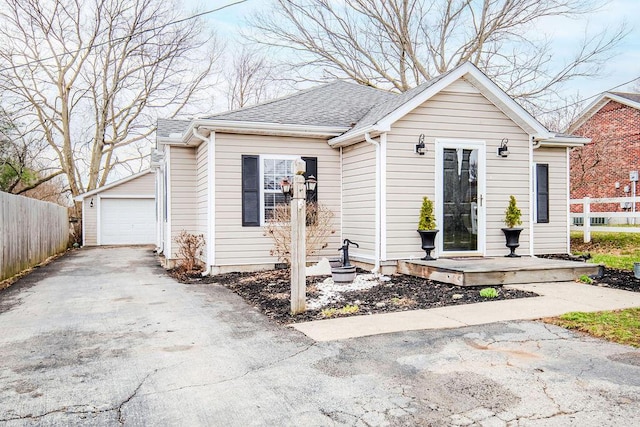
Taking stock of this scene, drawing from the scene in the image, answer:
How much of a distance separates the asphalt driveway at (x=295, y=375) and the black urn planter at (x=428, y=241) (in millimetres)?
3632

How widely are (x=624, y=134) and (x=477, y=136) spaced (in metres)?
14.3

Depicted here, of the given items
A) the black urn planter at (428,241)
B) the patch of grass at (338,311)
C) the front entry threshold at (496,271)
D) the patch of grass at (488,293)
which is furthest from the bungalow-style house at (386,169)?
the patch of grass at (338,311)

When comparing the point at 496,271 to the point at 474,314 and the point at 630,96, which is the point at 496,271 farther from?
the point at 630,96

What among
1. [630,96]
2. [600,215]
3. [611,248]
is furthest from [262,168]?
[630,96]

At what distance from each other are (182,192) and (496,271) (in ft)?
24.5

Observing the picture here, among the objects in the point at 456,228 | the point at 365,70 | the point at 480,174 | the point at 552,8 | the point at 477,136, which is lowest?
the point at 456,228

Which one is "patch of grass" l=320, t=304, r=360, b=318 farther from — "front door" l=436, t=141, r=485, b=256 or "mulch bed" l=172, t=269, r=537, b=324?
"front door" l=436, t=141, r=485, b=256

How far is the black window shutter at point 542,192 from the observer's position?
11797 mm

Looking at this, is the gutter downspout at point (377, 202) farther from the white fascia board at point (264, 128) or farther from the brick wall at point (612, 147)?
the brick wall at point (612, 147)

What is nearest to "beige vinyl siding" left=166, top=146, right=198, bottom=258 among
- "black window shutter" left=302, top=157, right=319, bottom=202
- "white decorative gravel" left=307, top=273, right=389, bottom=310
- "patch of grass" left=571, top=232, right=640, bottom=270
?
"black window shutter" left=302, top=157, right=319, bottom=202

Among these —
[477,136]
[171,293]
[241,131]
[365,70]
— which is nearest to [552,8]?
[365,70]

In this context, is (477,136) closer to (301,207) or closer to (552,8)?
(301,207)

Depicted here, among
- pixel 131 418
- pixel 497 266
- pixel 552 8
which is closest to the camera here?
pixel 131 418

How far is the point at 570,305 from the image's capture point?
20.3ft
